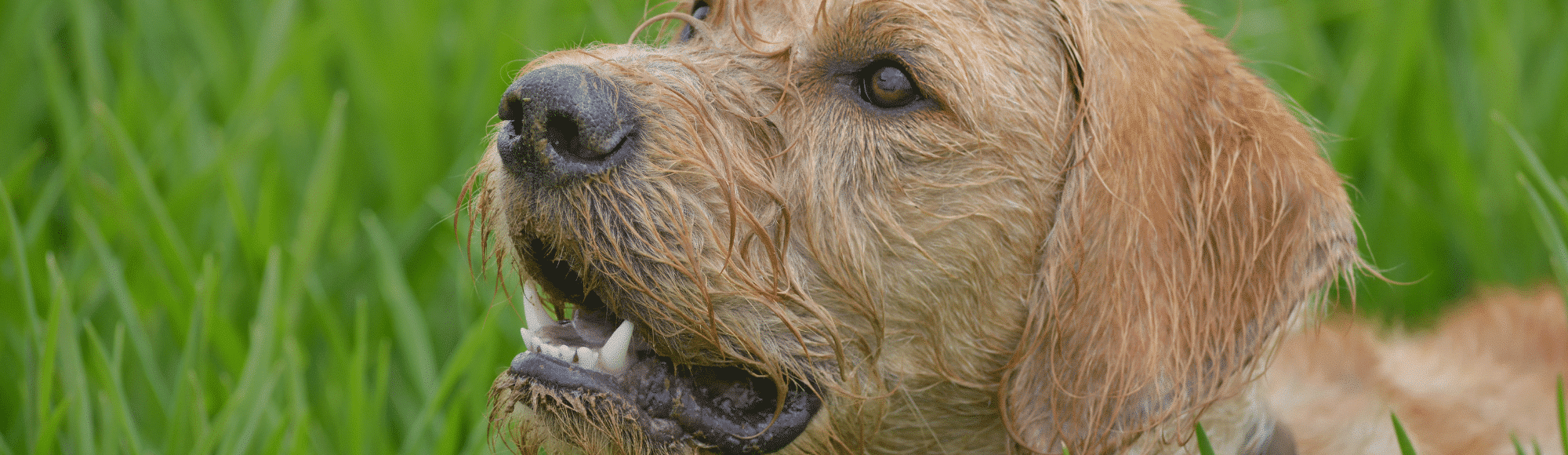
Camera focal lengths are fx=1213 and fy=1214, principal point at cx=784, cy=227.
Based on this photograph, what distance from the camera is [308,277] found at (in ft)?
12.2

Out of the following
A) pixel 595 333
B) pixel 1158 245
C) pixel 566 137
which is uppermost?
pixel 566 137

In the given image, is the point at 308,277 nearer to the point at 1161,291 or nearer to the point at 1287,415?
the point at 1161,291

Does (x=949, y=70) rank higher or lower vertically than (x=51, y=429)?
higher

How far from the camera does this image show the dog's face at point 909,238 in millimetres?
2283

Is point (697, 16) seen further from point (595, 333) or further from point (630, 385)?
point (630, 385)

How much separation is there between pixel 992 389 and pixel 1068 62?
0.69m

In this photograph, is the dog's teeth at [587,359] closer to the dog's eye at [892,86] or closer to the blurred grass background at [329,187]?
the blurred grass background at [329,187]

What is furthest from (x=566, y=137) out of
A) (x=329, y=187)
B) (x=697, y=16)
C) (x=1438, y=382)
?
(x=1438, y=382)

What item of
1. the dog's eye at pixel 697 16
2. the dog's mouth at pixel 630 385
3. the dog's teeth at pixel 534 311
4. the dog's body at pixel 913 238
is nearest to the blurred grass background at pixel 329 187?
the dog's teeth at pixel 534 311

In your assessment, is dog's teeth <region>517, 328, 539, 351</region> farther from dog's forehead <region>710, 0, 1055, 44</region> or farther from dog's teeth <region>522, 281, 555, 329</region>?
dog's forehead <region>710, 0, 1055, 44</region>

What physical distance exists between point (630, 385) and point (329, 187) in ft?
6.08

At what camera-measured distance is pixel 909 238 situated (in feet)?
7.73

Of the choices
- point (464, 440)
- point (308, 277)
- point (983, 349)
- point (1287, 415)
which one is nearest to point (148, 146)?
point (308, 277)

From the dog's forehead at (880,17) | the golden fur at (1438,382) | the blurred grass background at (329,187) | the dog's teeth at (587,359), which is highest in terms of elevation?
the dog's forehead at (880,17)
